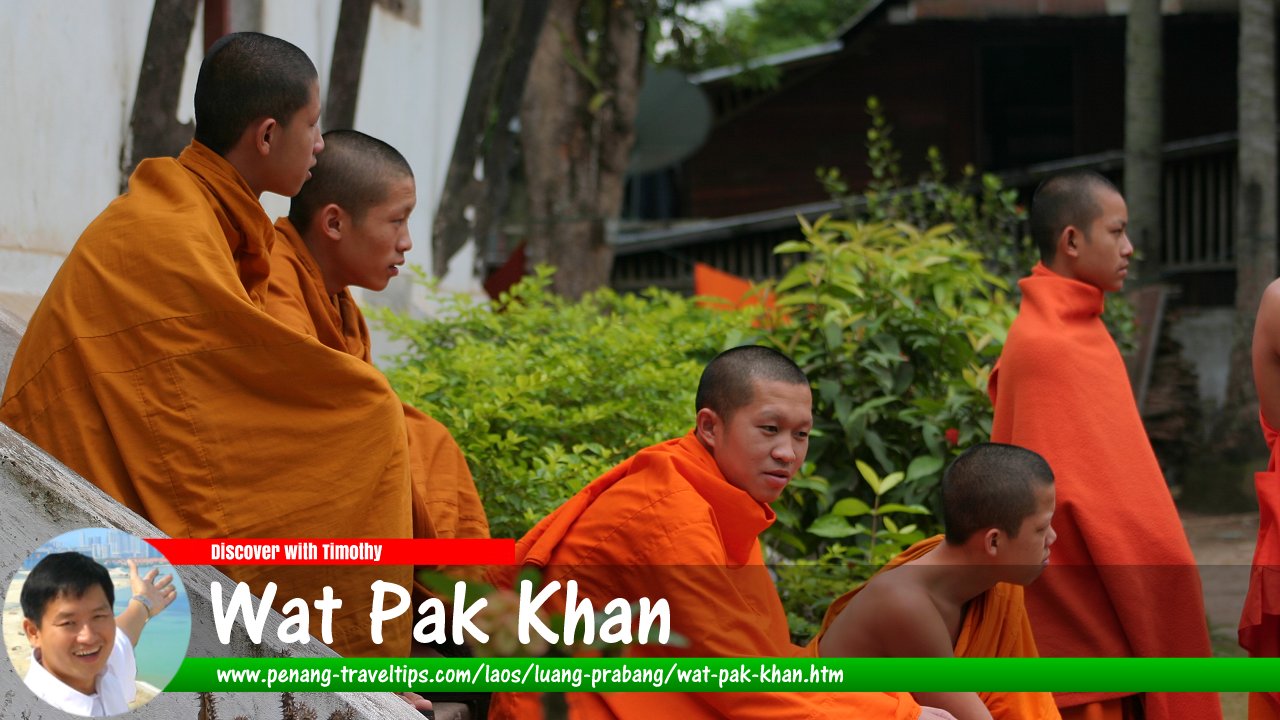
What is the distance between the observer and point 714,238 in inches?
562

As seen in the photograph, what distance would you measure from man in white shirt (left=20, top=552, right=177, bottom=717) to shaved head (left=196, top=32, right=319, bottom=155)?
3.29 feet

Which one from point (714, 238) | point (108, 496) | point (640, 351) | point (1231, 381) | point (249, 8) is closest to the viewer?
point (108, 496)

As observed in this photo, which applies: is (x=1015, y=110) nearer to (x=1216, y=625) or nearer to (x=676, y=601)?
(x=1216, y=625)

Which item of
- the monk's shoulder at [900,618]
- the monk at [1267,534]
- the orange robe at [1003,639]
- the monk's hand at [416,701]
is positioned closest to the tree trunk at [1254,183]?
the monk at [1267,534]

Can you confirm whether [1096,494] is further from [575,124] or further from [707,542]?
[575,124]

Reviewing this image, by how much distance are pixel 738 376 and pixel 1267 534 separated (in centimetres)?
151

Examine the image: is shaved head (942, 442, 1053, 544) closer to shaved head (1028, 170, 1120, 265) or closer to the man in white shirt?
shaved head (1028, 170, 1120, 265)

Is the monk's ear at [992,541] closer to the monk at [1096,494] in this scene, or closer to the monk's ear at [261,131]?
the monk at [1096,494]

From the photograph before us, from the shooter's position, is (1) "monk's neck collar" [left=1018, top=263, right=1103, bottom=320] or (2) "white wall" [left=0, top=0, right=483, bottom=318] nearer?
(1) "monk's neck collar" [left=1018, top=263, right=1103, bottom=320]

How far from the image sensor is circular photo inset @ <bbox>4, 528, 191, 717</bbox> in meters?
2.27

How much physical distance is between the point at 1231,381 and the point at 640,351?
7027mm

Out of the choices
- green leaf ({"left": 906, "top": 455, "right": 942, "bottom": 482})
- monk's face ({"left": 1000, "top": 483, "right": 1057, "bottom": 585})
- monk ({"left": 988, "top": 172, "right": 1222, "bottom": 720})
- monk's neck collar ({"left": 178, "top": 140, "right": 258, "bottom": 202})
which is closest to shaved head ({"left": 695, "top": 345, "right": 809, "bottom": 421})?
monk's face ({"left": 1000, "top": 483, "right": 1057, "bottom": 585})

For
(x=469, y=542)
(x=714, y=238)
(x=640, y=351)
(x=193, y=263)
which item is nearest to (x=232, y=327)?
(x=193, y=263)

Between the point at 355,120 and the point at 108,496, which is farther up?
the point at 355,120
